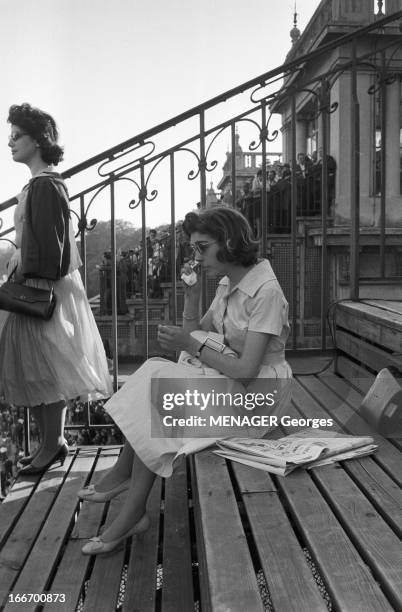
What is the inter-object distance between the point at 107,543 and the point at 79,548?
7.8 inches

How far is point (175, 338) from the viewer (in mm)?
2320

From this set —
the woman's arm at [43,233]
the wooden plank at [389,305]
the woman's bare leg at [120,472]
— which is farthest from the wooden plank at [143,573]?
the wooden plank at [389,305]

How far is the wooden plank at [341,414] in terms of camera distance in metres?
2.13

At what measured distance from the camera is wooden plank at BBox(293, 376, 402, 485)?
7.00ft

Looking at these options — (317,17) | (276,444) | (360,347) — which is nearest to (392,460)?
(276,444)

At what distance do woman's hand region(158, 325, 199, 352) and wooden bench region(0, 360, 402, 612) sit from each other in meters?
0.38

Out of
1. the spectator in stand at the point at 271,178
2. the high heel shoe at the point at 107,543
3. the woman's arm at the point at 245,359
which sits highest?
the spectator in stand at the point at 271,178

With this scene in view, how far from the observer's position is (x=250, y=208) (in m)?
12.1

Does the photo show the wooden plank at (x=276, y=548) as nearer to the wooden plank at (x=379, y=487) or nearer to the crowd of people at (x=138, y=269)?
the wooden plank at (x=379, y=487)

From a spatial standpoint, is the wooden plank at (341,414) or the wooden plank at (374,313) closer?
the wooden plank at (341,414)

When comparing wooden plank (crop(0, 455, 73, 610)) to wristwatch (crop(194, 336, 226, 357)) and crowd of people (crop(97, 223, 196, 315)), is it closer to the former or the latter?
wristwatch (crop(194, 336, 226, 357))

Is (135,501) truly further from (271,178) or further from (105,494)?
(271,178)

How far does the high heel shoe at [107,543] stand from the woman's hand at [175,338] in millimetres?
614

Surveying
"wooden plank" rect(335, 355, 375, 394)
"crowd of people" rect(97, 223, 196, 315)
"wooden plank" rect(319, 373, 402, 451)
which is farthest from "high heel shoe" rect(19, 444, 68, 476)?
"crowd of people" rect(97, 223, 196, 315)
